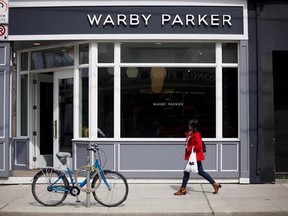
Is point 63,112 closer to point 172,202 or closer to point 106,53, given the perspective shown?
point 106,53

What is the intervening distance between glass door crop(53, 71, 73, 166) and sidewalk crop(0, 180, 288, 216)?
1.89 meters

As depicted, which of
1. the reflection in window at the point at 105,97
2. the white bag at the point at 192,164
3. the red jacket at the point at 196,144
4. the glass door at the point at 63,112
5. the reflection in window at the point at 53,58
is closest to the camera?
the white bag at the point at 192,164

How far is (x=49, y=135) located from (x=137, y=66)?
3.69m

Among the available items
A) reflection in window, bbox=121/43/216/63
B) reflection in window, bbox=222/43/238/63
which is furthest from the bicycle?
reflection in window, bbox=222/43/238/63

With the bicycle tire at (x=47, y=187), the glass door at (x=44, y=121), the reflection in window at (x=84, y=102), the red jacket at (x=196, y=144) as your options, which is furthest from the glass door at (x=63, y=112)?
the red jacket at (x=196, y=144)

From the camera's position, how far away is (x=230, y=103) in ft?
40.1

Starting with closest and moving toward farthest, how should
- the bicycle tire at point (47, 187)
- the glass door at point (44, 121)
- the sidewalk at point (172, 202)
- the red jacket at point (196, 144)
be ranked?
the sidewalk at point (172, 202)
the bicycle tire at point (47, 187)
the red jacket at point (196, 144)
the glass door at point (44, 121)

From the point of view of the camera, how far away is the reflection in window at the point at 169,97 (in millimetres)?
12195

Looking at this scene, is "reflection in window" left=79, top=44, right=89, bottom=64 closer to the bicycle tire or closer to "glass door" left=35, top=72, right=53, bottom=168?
"glass door" left=35, top=72, right=53, bottom=168

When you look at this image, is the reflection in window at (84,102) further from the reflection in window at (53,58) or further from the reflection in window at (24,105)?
the reflection in window at (24,105)

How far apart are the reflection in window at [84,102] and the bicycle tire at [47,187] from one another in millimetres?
3007

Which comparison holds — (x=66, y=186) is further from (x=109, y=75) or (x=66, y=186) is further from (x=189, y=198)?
(x=109, y=75)

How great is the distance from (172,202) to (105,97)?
3494 mm

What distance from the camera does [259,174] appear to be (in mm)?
11891
